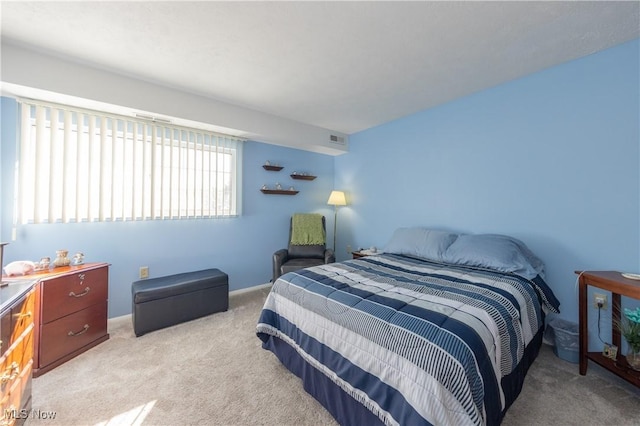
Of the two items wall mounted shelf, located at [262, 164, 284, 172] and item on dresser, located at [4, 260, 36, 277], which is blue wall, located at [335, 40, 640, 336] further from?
item on dresser, located at [4, 260, 36, 277]

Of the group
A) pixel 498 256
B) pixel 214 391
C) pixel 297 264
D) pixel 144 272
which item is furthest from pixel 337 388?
pixel 144 272

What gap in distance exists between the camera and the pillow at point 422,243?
2.53 m

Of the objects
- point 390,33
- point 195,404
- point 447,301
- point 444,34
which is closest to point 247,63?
point 390,33

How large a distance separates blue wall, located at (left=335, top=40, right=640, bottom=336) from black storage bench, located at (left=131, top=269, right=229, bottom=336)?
261cm

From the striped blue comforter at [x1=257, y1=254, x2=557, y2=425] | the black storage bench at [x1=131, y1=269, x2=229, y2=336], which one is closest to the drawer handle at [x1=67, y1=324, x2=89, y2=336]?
the black storage bench at [x1=131, y1=269, x2=229, y2=336]

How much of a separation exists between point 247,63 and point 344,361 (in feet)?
7.96

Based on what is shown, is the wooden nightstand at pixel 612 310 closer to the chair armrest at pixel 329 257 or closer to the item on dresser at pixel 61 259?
the chair armrest at pixel 329 257

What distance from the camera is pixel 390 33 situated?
172 cm

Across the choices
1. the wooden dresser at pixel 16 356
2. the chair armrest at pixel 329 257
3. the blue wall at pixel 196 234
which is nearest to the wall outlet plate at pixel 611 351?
the chair armrest at pixel 329 257

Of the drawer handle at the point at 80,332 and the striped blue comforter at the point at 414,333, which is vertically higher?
the striped blue comforter at the point at 414,333

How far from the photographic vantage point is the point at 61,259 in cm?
212

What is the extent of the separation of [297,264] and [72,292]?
84.5 inches

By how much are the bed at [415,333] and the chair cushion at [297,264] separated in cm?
106

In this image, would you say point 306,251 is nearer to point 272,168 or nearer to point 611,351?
point 272,168
